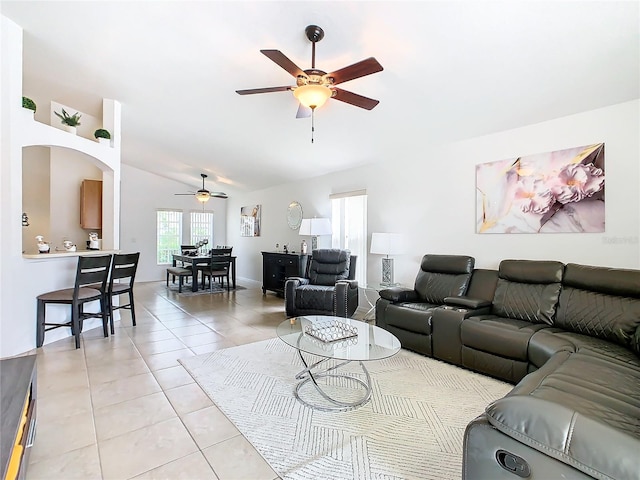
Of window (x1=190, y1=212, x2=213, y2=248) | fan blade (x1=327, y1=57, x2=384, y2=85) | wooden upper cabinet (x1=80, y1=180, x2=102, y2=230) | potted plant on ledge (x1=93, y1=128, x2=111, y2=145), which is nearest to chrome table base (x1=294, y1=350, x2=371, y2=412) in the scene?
fan blade (x1=327, y1=57, x2=384, y2=85)

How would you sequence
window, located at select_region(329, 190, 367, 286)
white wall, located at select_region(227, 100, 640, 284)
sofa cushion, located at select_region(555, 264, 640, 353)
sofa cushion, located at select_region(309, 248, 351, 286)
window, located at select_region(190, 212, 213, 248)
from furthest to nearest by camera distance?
window, located at select_region(190, 212, 213, 248) → window, located at select_region(329, 190, 367, 286) → sofa cushion, located at select_region(309, 248, 351, 286) → white wall, located at select_region(227, 100, 640, 284) → sofa cushion, located at select_region(555, 264, 640, 353)

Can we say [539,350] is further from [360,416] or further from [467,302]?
[360,416]

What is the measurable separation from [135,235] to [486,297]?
823 centimetres

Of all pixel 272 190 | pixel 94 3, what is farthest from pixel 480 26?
pixel 272 190

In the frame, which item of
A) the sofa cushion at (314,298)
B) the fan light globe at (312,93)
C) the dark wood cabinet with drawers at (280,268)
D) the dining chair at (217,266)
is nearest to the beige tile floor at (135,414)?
the sofa cushion at (314,298)

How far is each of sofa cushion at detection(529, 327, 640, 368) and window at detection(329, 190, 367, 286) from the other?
111 inches

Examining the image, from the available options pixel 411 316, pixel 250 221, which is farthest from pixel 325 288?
pixel 250 221

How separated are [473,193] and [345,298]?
2078 mm

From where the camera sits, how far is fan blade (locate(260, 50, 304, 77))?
1.98 m

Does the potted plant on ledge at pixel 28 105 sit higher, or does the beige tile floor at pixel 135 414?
the potted plant on ledge at pixel 28 105

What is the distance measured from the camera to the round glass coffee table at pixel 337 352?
2.25 meters

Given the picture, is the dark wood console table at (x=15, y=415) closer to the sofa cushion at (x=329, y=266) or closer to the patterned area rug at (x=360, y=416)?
the patterned area rug at (x=360, y=416)

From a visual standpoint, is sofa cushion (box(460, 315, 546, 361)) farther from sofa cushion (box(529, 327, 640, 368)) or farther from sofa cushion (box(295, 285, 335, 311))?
sofa cushion (box(295, 285, 335, 311))

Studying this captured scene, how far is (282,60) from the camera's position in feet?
6.83
